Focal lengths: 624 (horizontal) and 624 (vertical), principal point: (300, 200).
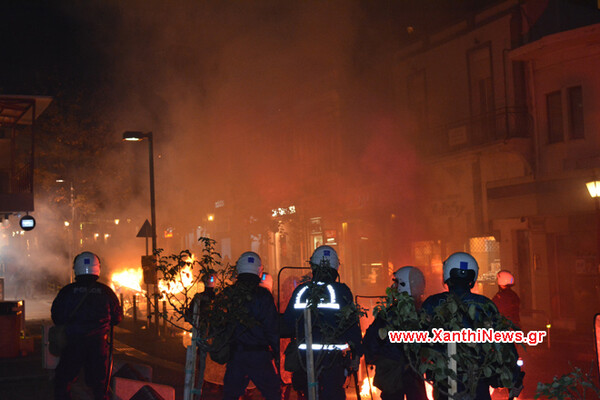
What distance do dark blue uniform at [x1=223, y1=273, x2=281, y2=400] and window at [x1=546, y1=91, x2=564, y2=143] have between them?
11.9 metres

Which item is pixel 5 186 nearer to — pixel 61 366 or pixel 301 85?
pixel 61 366

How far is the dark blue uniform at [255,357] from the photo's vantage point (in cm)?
502

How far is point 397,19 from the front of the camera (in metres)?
20.9

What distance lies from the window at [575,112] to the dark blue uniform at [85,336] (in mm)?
12054

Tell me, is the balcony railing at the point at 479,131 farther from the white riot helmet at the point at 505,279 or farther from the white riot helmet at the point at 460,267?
the white riot helmet at the point at 460,267

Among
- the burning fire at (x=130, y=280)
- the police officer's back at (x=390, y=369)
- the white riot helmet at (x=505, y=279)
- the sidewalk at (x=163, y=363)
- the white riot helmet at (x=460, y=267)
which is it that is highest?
the white riot helmet at (x=460, y=267)

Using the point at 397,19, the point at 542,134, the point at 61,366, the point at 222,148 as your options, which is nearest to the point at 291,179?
the point at 222,148

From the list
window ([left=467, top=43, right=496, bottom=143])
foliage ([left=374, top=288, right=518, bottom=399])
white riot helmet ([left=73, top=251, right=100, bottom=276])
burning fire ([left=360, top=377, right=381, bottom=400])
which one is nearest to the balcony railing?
window ([left=467, top=43, right=496, bottom=143])

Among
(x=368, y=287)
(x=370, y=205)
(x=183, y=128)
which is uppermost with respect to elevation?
(x=183, y=128)

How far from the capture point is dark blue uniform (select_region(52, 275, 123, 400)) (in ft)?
19.2

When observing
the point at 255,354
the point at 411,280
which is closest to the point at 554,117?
the point at 411,280

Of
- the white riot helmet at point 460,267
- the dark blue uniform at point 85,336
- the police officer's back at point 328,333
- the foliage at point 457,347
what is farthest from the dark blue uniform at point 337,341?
the dark blue uniform at point 85,336

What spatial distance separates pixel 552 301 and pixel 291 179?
481 inches

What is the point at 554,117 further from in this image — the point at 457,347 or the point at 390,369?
the point at 457,347
